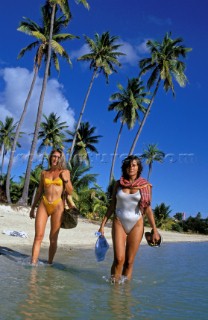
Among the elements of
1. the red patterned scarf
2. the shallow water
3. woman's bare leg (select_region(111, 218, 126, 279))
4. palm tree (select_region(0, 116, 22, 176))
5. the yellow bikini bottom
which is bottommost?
the shallow water

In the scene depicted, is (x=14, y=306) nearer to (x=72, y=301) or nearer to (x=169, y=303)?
(x=72, y=301)

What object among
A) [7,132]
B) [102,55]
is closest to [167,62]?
[102,55]

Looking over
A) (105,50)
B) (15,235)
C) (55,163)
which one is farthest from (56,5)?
(55,163)

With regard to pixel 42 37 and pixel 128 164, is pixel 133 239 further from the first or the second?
pixel 42 37

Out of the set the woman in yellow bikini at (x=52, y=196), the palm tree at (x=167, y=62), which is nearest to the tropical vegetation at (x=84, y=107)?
the palm tree at (x=167, y=62)

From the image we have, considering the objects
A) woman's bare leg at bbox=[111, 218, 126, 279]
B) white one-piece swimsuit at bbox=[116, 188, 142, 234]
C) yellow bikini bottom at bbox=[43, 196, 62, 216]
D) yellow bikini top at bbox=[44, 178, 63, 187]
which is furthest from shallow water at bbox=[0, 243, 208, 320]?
yellow bikini top at bbox=[44, 178, 63, 187]

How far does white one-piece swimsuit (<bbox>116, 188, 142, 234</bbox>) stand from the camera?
4.73 m

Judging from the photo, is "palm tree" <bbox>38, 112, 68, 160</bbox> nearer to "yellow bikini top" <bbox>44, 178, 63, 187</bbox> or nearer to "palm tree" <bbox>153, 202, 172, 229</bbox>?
"palm tree" <bbox>153, 202, 172, 229</bbox>

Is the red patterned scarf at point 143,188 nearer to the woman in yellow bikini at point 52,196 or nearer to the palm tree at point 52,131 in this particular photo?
the woman in yellow bikini at point 52,196

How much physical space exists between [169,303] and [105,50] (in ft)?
114

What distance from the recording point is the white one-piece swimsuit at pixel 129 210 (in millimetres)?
4734

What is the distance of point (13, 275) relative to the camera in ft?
15.8

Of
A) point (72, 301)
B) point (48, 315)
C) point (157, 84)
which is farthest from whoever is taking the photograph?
point (157, 84)

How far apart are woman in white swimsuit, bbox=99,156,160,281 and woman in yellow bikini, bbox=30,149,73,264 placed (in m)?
1.27
